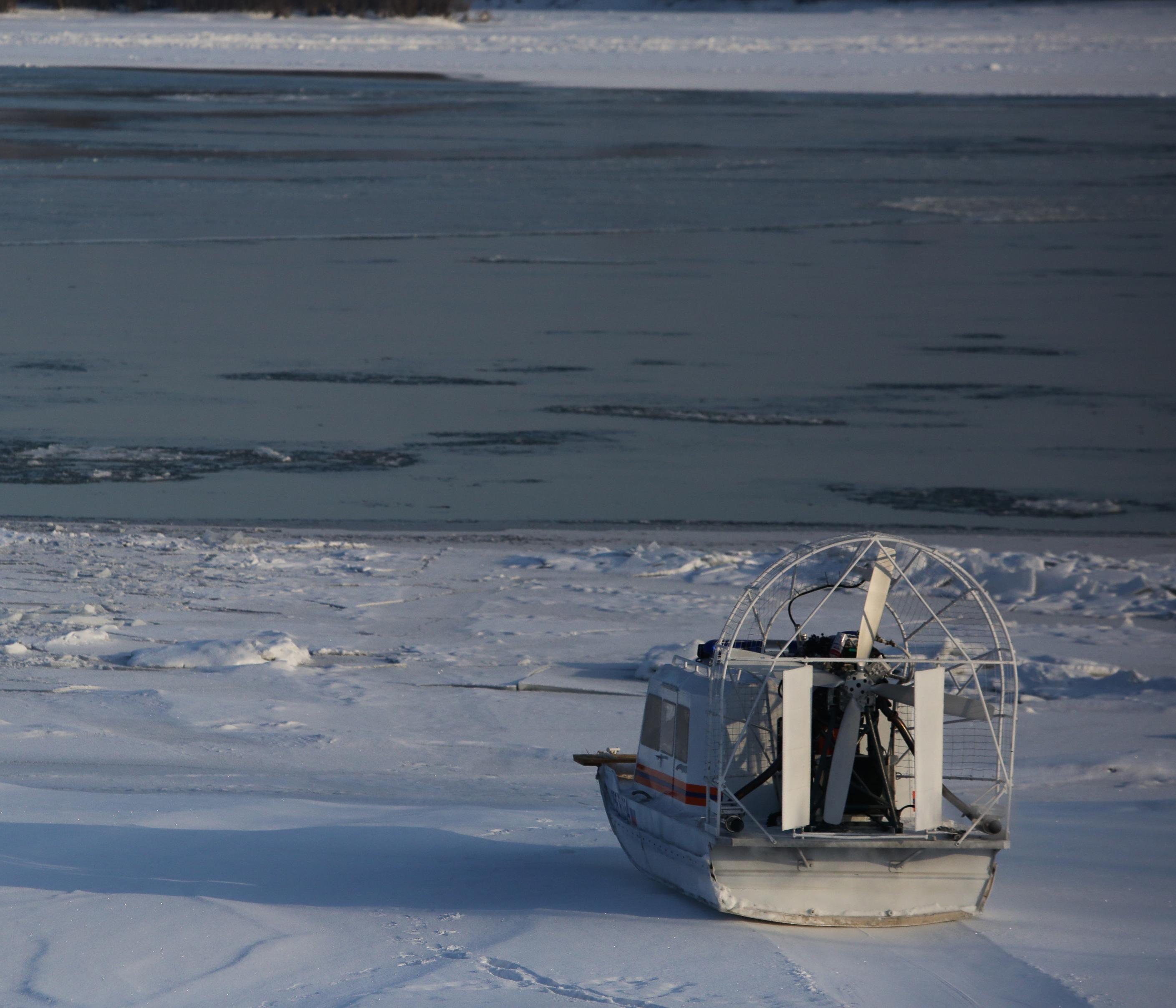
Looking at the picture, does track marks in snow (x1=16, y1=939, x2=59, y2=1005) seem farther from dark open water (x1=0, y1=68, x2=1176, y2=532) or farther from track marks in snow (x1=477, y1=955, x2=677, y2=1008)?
dark open water (x1=0, y1=68, x2=1176, y2=532)

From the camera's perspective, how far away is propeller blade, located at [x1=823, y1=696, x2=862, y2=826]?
242 inches

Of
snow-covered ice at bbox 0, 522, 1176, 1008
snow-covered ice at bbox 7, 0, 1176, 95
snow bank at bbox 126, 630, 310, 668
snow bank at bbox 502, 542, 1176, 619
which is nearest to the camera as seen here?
snow-covered ice at bbox 0, 522, 1176, 1008

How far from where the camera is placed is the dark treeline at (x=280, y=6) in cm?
7500

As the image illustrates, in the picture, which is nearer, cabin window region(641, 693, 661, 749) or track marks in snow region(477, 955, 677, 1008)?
track marks in snow region(477, 955, 677, 1008)

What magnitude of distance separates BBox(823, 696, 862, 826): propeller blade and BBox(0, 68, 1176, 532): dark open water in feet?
22.7

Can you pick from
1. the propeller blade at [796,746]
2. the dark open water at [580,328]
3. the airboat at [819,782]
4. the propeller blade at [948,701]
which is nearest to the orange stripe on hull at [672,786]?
the airboat at [819,782]

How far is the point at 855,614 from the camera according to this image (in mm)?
11008

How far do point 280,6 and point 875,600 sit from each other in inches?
2887

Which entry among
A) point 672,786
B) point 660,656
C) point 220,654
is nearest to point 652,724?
point 672,786

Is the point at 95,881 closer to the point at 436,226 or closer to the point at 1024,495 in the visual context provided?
the point at 1024,495

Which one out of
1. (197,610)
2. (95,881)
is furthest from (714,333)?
(95,881)

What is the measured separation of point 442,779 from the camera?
27.7 ft

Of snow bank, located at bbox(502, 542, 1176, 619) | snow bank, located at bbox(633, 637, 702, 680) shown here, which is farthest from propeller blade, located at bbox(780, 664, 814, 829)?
snow bank, located at bbox(502, 542, 1176, 619)

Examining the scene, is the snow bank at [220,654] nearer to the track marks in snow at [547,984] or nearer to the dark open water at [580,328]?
the dark open water at [580,328]
